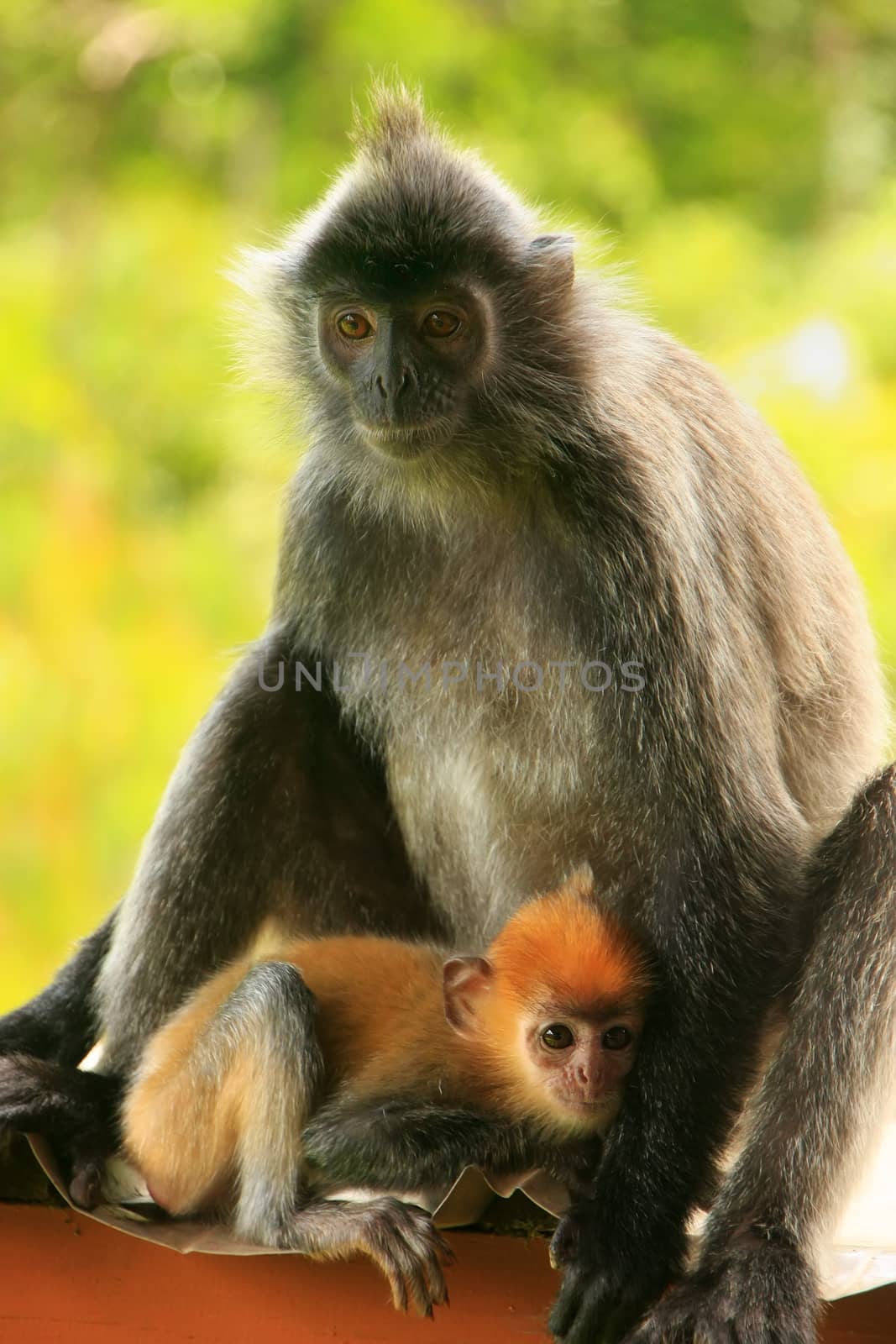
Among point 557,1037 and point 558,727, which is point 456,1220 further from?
point 558,727

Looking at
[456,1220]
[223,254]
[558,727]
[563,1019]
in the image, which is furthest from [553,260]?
[223,254]

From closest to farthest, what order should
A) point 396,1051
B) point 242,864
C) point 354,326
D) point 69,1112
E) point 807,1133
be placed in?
point 807,1133 < point 396,1051 < point 69,1112 < point 354,326 < point 242,864

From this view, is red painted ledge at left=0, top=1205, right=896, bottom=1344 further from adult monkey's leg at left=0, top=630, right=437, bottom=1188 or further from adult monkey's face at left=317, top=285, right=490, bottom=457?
adult monkey's face at left=317, top=285, right=490, bottom=457

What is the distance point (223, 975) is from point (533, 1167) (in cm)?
74

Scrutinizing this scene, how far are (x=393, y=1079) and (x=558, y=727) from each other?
77 centimetres

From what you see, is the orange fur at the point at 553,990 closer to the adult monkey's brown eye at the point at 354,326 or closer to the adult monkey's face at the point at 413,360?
the adult monkey's face at the point at 413,360

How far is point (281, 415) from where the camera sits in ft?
12.4

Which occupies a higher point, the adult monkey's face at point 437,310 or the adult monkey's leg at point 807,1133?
the adult monkey's face at point 437,310

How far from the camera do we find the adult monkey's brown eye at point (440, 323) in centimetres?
321

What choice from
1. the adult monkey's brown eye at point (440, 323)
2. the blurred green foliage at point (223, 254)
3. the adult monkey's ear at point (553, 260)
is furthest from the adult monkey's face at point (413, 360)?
the blurred green foliage at point (223, 254)

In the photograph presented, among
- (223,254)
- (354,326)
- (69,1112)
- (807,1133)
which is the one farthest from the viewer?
(223,254)

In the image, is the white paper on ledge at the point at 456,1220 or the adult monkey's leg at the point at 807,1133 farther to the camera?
the white paper on ledge at the point at 456,1220

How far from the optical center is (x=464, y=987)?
120 inches

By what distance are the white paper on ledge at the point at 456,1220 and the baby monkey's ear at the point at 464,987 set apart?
0.30 meters
